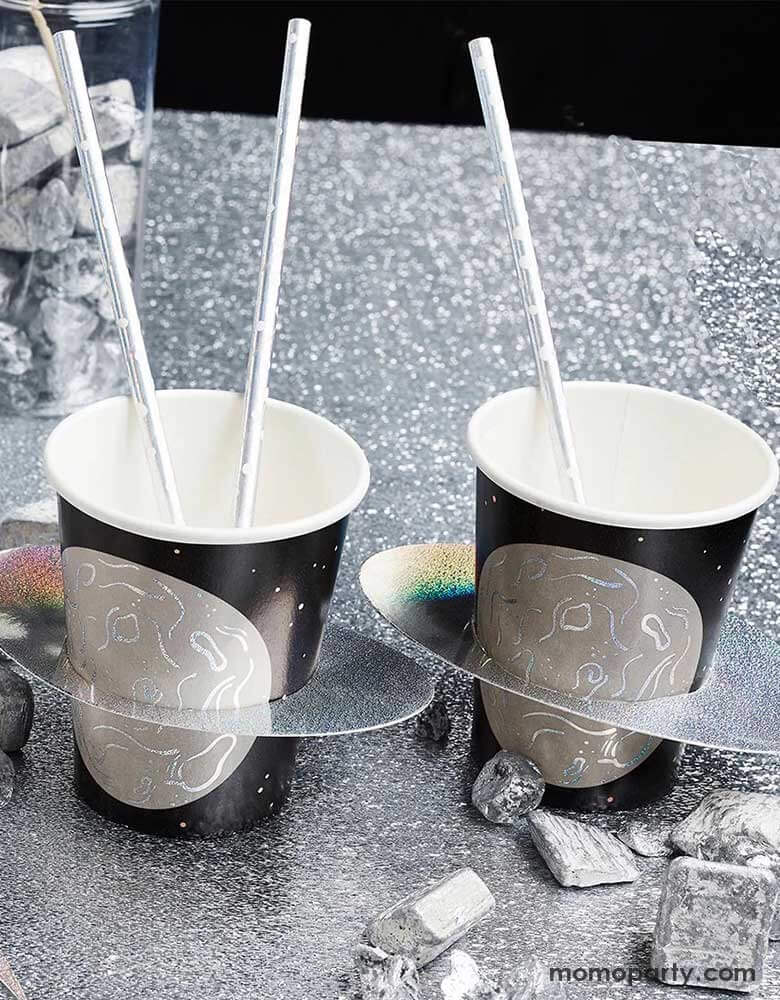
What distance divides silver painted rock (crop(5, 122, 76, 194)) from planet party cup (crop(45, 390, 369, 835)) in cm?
24

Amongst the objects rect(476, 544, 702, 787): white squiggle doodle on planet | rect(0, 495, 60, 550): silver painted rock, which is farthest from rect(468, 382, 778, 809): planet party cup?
rect(0, 495, 60, 550): silver painted rock

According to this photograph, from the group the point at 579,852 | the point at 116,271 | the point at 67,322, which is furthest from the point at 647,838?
the point at 67,322

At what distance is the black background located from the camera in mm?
1038

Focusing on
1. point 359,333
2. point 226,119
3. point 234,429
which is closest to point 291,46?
point 234,429

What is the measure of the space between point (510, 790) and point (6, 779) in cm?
17

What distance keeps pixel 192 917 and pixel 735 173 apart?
0.43m

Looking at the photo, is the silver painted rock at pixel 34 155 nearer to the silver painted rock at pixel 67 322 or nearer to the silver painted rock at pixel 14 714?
the silver painted rock at pixel 67 322

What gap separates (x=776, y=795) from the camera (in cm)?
54

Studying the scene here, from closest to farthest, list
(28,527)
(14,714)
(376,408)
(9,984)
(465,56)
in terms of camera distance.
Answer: (9,984)
(14,714)
(28,527)
(376,408)
(465,56)

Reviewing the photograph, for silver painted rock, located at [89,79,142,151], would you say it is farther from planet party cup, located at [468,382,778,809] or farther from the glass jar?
planet party cup, located at [468,382,778,809]

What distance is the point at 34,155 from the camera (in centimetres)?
70

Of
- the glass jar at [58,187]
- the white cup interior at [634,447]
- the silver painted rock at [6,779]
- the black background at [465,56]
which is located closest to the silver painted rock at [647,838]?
the white cup interior at [634,447]

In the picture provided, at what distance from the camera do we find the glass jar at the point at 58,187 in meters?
0.69

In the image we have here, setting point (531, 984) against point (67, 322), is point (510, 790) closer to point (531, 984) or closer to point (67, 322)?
point (531, 984)
